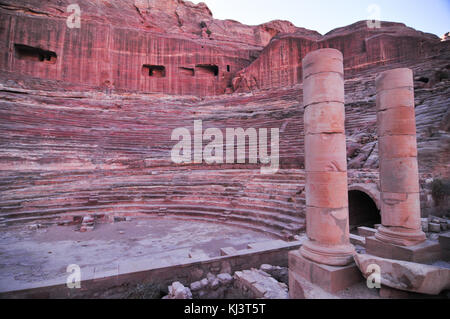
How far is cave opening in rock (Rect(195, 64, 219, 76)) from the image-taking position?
27.4m

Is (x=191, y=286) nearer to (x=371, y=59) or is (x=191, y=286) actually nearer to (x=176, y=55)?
(x=371, y=59)

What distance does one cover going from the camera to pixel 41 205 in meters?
8.85

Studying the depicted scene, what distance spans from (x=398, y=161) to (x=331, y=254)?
224cm

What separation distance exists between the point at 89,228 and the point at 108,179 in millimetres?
4420

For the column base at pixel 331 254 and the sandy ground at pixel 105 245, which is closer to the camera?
the column base at pixel 331 254

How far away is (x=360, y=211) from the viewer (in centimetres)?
818

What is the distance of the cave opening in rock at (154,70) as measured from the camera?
25.7 meters

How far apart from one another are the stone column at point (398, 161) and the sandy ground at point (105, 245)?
3.02 metres

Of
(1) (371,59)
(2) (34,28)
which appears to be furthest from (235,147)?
(2) (34,28)

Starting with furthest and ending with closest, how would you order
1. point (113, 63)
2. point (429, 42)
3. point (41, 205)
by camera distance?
point (113, 63) < point (429, 42) < point (41, 205)
